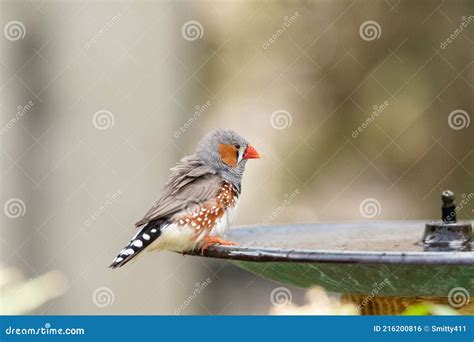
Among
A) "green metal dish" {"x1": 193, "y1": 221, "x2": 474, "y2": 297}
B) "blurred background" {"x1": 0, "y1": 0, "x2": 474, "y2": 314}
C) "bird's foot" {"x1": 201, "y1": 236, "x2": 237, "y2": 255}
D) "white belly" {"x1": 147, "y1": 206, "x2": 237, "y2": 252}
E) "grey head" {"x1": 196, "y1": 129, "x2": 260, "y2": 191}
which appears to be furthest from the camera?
"blurred background" {"x1": 0, "y1": 0, "x2": 474, "y2": 314}

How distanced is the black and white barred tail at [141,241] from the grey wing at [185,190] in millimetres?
43

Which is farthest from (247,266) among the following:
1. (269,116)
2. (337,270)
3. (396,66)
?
(396,66)

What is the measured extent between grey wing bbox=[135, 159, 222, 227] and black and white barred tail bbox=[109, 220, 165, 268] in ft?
0.14

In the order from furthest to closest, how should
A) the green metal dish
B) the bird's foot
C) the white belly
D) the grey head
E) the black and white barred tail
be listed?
the grey head → the white belly → the bird's foot → the black and white barred tail → the green metal dish

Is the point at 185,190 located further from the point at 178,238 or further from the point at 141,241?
the point at 141,241

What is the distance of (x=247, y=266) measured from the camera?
9.52ft

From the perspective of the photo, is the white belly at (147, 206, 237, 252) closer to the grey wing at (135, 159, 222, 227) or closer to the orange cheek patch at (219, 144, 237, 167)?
the grey wing at (135, 159, 222, 227)

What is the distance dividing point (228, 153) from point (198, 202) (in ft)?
0.89

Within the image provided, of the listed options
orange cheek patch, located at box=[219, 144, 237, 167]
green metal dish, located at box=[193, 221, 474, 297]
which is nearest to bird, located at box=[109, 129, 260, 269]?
orange cheek patch, located at box=[219, 144, 237, 167]

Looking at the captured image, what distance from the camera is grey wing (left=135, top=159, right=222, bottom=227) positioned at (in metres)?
3.27

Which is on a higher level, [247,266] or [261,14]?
[261,14]

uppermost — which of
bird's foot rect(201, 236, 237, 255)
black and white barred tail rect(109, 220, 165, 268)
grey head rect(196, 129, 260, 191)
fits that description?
grey head rect(196, 129, 260, 191)

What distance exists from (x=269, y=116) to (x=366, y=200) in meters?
0.97

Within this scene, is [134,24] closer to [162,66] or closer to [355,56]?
[162,66]
